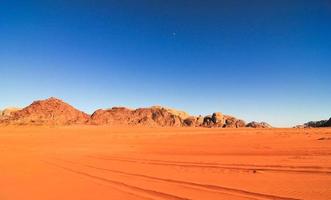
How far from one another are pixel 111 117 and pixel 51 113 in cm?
2610

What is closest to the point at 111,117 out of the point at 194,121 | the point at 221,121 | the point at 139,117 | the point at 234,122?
the point at 139,117

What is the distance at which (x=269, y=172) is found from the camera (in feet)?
35.8

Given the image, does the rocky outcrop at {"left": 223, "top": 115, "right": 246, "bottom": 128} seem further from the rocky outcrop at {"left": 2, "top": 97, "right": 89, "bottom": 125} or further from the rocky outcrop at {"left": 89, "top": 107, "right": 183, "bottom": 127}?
the rocky outcrop at {"left": 2, "top": 97, "right": 89, "bottom": 125}

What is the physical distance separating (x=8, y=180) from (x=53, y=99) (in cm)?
11064

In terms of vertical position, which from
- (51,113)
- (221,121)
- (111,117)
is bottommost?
(51,113)

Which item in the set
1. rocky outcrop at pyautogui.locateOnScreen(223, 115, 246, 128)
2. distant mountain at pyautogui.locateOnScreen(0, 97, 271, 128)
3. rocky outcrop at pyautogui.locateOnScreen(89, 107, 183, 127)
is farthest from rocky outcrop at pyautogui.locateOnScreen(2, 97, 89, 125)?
rocky outcrop at pyautogui.locateOnScreen(223, 115, 246, 128)

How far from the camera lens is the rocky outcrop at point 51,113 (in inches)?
3937

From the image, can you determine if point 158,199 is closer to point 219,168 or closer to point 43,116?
point 219,168

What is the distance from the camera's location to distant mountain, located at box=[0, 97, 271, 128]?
101181 millimetres

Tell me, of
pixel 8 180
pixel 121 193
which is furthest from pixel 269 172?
pixel 8 180

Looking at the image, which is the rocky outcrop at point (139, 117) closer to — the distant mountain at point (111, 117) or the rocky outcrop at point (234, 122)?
the distant mountain at point (111, 117)

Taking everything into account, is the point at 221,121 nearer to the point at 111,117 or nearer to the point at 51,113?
the point at 111,117

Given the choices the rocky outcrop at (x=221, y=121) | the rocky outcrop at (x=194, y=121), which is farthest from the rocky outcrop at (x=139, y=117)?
the rocky outcrop at (x=221, y=121)

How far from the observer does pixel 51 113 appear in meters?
107
